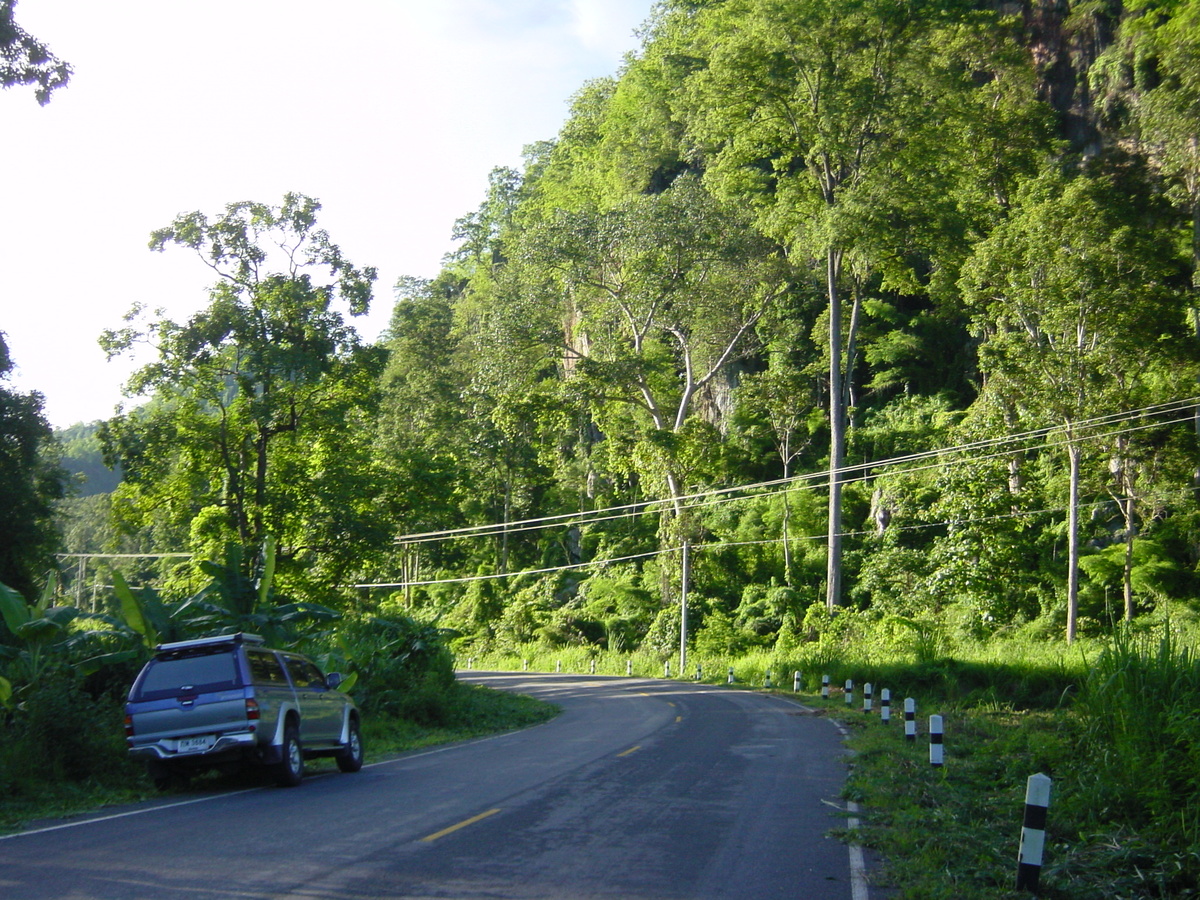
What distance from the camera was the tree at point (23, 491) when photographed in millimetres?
28516

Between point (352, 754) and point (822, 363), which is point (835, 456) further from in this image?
point (352, 754)

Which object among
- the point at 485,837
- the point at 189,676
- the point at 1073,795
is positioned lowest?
the point at 485,837

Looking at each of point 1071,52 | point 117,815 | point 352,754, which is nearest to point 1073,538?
point 352,754

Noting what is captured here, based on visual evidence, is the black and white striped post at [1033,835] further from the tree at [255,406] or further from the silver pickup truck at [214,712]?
the tree at [255,406]

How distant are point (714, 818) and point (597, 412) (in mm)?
37188

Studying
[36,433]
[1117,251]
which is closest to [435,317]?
[36,433]

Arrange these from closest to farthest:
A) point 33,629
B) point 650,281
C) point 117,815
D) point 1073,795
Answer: point 1073,795, point 117,815, point 33,629, point 650,281

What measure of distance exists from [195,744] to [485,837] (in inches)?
187

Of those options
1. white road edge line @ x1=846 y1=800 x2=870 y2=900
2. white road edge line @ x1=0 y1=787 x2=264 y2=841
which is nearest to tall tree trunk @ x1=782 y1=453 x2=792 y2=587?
white road edge line @ x1=0 y1=787 x2=264 y2=841

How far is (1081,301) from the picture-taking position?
32.1m

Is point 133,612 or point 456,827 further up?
point 133,612

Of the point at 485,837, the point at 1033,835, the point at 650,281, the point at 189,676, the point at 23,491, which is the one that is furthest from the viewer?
the point at 650,281

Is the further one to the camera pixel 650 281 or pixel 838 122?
pixel 650 281

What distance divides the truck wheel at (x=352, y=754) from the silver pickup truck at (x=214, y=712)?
47.5 inches
